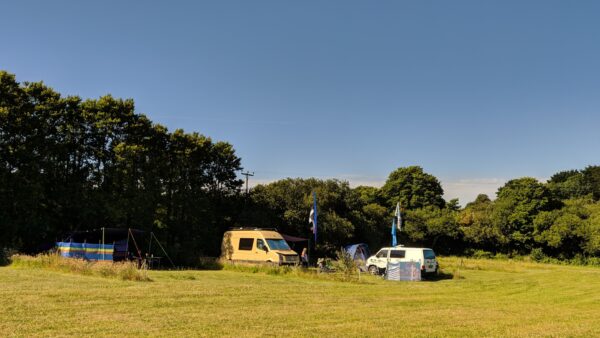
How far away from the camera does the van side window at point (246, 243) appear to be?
80.0 feet

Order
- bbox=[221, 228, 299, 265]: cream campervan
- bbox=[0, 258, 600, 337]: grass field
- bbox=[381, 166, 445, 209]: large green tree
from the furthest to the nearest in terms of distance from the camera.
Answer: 1. bbox=[381, 166, 445, 209]: large green tree
2. bbox=[221, 228, 299, 265]: cream campervan
3. bbox=[0, 258, 600, 337]: grass field

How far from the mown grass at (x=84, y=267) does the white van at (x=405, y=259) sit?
11442mm

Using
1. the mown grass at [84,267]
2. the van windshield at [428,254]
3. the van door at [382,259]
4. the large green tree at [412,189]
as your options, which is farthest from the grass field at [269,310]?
the large green tree at [412,189]

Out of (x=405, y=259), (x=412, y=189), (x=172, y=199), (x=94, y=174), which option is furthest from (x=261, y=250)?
(x=412, y=189)

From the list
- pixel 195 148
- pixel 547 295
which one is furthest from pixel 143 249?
pixel 547 295

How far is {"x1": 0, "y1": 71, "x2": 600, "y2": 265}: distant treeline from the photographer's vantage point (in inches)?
993

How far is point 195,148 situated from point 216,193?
410 cm

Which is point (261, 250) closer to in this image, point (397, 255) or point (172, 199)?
point (397, 255)

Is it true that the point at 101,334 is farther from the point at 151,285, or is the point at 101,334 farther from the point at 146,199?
the point at 146,199

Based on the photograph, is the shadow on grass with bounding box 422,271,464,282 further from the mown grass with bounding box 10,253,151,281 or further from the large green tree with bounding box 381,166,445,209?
the large green tree with bounding box 381,166,445,209

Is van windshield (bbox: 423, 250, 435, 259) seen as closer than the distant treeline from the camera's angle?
Yes

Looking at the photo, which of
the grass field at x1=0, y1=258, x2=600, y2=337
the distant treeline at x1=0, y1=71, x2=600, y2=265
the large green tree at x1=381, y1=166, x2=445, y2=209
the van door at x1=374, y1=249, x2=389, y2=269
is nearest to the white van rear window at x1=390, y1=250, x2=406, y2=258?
the van door at x1=374, y1=249, x2=389, y2=269

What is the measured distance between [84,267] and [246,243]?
30.8 ft

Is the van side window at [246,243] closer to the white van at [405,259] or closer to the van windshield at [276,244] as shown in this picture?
the van windshield at [276,244]
